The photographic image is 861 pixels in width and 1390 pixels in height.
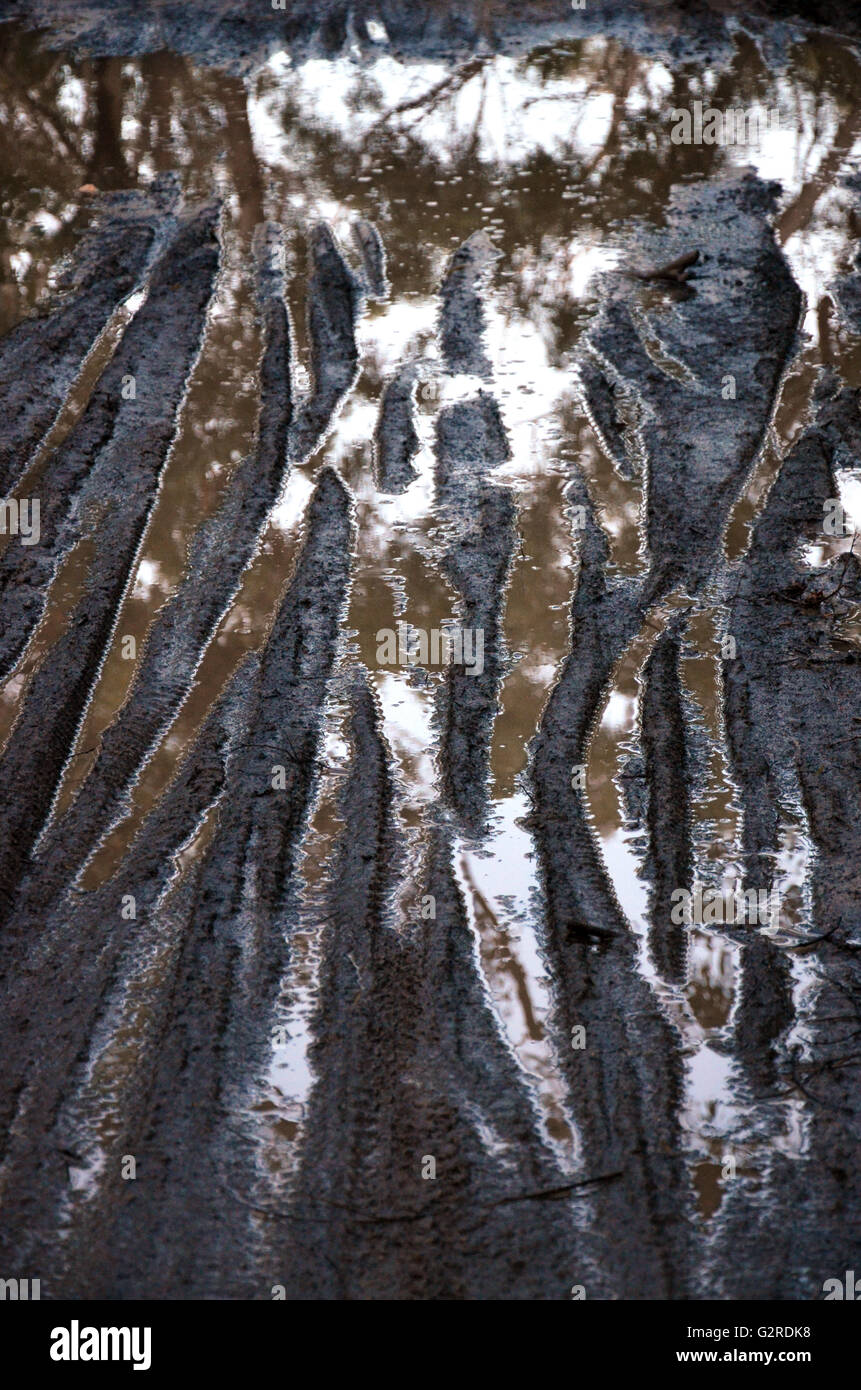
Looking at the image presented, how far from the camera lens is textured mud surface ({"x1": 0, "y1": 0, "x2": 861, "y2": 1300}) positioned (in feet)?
11.6

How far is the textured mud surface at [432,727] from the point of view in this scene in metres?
3.54

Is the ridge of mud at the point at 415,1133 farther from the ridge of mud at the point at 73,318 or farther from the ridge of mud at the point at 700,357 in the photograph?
the ridge of mud at the point at 73,318

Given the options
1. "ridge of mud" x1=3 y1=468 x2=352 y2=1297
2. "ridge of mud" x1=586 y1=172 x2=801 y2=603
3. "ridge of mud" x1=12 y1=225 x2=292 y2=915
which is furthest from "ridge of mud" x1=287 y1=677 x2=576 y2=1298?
"ridge of mud" x1=586 y1=172 x2=801 y2=603

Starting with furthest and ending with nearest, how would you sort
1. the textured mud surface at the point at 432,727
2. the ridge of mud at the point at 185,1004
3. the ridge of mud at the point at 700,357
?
the ridge of mud at the point at 700,357 < the textured mud surface at the point at 432,727 < the ridge of mud at the point at 185,1004

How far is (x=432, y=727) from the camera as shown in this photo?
17.0 feet

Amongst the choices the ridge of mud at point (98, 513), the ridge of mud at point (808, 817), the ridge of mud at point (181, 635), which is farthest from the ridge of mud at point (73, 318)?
the ridge of mud at point (808, 817)

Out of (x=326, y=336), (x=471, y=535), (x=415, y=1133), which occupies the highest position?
(x=326, y=336)

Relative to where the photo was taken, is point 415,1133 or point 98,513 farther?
point 98,513

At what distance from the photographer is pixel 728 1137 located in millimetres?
3645

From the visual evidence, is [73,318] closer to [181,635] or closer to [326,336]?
[326,336]

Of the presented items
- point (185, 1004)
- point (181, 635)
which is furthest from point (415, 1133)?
point (181, 635)

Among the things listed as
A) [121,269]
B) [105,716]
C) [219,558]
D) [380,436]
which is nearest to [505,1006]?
[105,716]

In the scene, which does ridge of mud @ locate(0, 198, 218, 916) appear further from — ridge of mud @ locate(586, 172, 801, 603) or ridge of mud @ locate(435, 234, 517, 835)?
ridge of mud @ locate(586, 172, 801, 603)

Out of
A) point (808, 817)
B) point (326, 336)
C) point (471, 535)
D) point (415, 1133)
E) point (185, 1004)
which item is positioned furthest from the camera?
point (326, 336)
